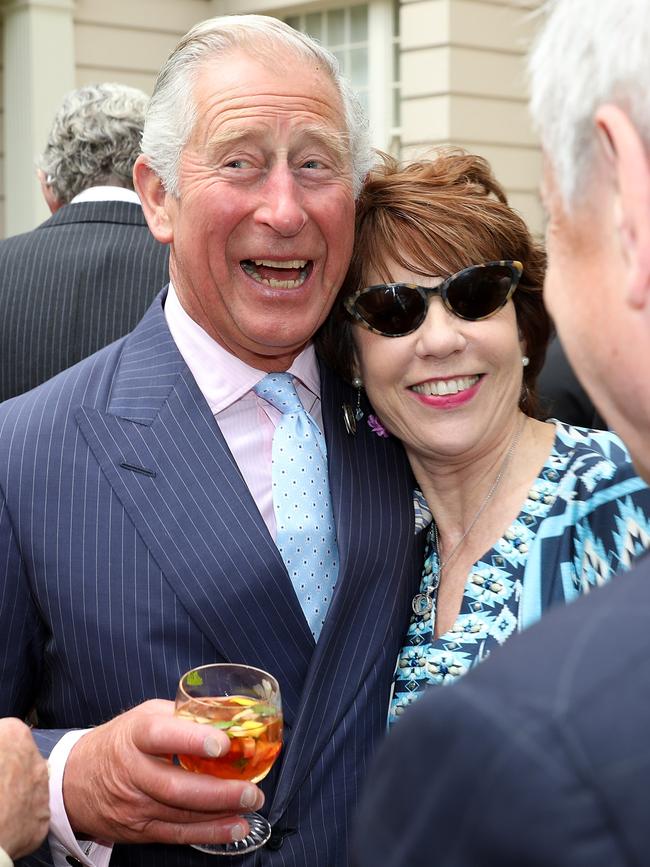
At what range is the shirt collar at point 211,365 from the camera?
104 inches

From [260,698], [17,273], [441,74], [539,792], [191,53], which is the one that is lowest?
[260,698]

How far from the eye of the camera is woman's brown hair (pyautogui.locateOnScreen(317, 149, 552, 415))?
269 centimetres

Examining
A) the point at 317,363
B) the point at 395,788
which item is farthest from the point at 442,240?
the point at 395,788

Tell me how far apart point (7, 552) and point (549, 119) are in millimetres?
1606

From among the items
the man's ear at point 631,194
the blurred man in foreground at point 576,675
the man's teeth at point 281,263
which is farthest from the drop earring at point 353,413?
the man's ear at point 631,194

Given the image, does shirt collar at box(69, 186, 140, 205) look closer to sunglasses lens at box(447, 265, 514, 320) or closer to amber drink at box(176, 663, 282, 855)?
sunglasses lens at box(447, 265, 514, 320)

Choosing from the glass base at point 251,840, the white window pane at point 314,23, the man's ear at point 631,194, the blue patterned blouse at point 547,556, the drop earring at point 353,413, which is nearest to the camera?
the man's ear at point 631,194

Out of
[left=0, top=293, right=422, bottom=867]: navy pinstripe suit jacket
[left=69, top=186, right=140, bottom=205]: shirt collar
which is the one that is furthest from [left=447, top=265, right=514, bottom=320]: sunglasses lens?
[left=69, top=186, right=140, bottom=205]: shirt collar

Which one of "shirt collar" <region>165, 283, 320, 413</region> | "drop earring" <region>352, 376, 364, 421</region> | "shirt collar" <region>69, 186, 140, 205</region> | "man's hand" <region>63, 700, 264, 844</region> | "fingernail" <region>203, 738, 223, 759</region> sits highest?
"shirt collar" <region>69, 186, 140, 205</region>

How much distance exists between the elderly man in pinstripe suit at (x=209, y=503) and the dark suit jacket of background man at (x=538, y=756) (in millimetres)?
1146

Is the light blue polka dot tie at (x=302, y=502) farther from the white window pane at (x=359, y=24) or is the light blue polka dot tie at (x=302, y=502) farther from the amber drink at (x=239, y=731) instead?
the white window pane at (x=359, y=24)

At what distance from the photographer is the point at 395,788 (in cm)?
97

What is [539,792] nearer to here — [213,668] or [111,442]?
[213,668]

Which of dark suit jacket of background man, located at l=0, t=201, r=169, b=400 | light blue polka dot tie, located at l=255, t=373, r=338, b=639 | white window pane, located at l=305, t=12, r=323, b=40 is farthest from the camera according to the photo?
white window pane, located at l=305, t=12, r=323, b=40
